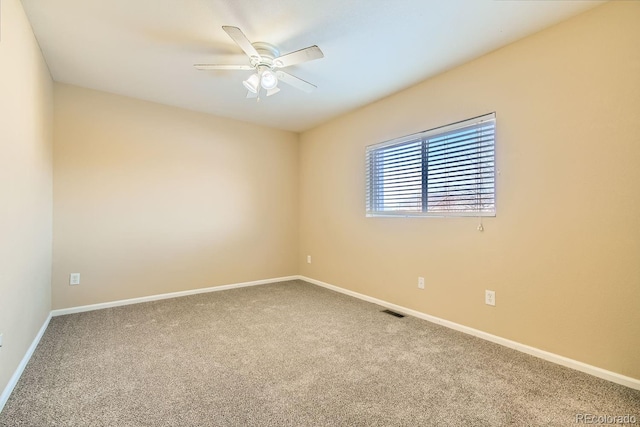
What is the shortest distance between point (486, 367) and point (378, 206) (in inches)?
77.0

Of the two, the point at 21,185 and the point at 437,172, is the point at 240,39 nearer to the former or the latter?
the point at 21,185

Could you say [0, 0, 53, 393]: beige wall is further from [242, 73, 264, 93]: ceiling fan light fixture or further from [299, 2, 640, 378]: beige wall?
[299, 2, 640, 378]: beige wall

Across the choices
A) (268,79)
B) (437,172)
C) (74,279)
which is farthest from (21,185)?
(437,172)

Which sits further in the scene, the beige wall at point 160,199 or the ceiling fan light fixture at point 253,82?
the beige wall at point 160,199

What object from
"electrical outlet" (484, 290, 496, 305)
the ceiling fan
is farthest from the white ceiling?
"electrical outlet" (484, 290, 496, 305)

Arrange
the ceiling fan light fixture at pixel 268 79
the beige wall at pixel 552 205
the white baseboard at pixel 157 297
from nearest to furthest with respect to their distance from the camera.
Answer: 1. the beige wall at pixel 552 205
2. the ceiling fan light fixture at pixel 268 79
3. the white baseboard at pixel 157 297

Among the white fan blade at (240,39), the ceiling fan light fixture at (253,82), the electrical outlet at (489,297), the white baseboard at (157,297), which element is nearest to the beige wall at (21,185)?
the white baseboard at (157,297)

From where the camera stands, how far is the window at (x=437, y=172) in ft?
8.29

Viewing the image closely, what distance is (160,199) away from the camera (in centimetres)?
367

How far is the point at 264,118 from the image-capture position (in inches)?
165

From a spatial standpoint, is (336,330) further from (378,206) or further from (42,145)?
(42,145)

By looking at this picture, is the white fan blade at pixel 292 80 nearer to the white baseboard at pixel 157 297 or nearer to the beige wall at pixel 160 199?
the beige wall at pixel 160 199

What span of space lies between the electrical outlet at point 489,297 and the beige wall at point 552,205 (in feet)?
0.14

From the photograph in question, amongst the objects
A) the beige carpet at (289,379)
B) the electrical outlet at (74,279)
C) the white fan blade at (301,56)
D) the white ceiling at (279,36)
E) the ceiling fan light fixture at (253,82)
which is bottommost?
the beige carpet at (289,379)
